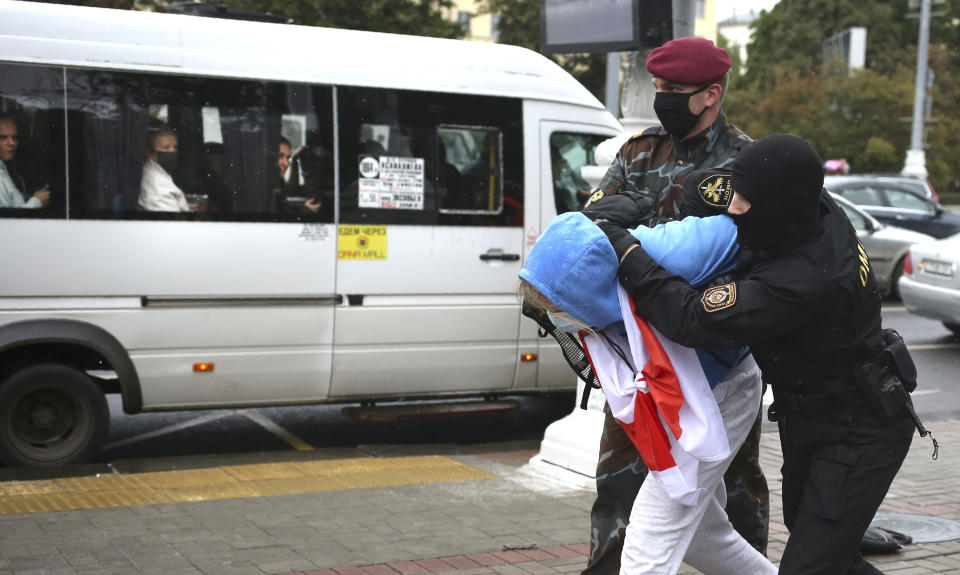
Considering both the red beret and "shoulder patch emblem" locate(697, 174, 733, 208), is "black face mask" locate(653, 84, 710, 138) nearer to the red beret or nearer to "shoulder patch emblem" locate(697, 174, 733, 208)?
the red beret

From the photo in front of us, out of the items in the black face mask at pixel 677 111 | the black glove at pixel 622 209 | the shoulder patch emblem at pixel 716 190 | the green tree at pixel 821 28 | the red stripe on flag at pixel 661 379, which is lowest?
the red stripe on flag at pixel 661 379

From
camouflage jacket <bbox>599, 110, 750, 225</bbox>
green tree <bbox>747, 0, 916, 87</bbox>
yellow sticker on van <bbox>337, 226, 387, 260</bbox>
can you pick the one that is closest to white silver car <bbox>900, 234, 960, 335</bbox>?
yellow sticker on van <bbox>337, 226, 387, 260</bbox>

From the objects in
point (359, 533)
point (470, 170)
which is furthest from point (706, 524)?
point (470, 170)

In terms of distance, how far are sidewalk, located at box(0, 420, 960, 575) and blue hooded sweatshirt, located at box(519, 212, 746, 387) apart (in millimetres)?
1984

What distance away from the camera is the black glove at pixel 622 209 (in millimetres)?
3308

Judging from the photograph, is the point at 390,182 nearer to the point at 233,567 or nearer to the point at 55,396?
the point at 55,396

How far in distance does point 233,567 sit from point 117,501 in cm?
136

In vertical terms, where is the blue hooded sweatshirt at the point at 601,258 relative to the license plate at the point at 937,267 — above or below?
above

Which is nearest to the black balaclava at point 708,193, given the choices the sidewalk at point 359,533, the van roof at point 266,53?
the sidewalk at point 359,533

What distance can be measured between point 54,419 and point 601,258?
5120mm

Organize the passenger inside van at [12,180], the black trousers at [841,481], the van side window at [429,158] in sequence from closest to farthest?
the black trousers at [841,481] < the passenger inside van at [12,180] < the van side window at [429,158]

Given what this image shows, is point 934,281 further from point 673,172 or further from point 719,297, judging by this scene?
point 719,297

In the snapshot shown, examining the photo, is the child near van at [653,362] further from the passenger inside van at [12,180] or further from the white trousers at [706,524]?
the passenger inside van at [12,180]

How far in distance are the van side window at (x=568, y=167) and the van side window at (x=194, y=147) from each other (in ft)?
5.51
